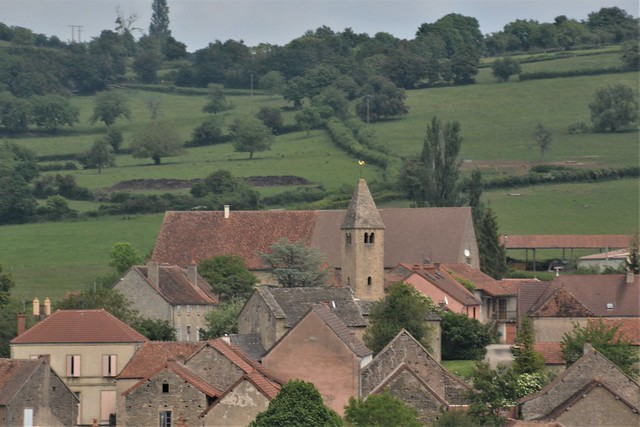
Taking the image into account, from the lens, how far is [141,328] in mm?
78688

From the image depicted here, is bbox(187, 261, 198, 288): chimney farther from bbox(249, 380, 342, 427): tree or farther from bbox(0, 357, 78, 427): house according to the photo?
bbox(249, 380, 342, 427): tree

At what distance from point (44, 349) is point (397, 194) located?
56428 mm

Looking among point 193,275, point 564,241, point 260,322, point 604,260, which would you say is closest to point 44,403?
point 260,322

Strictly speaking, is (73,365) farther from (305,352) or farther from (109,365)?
(305,352)

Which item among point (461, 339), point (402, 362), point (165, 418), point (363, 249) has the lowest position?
point (461, 339)

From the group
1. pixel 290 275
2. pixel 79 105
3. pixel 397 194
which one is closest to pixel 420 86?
pixel 79 105

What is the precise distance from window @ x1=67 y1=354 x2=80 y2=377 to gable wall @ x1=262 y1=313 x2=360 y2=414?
6942 millimetres

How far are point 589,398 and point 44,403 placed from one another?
706 inches

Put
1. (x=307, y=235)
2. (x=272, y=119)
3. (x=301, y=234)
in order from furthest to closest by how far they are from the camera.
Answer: (x=272, y=119) < (x=301, y=234) < (x=307, y=235)

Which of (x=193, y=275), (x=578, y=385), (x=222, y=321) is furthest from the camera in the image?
(x=193, y=275)

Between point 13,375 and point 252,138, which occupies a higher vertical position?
point 252,138

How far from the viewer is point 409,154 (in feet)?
477

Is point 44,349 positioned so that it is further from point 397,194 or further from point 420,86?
point 420,86

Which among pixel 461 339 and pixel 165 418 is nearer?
pixel 165 418
